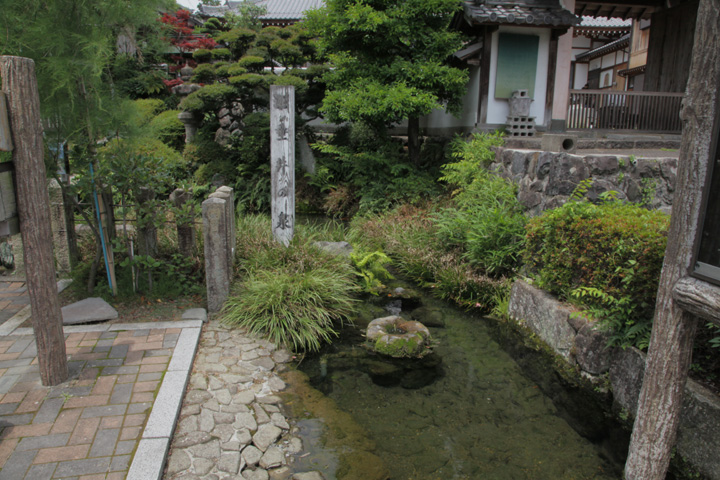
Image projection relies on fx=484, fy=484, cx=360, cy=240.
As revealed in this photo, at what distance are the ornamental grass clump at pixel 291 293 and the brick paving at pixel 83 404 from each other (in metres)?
1.11

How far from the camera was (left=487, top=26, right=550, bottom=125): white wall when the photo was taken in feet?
37.1

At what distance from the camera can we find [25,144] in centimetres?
383

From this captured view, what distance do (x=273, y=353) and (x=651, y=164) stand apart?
5.71 m

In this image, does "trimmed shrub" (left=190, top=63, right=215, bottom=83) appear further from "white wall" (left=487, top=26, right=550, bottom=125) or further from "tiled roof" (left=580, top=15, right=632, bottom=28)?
"tiled roof" (left=580, top=15, right=632, bottom=28)

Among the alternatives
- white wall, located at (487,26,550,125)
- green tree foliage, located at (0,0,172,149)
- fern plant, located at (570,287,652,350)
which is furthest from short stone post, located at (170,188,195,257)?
white wall, located at (487,26,550,125)

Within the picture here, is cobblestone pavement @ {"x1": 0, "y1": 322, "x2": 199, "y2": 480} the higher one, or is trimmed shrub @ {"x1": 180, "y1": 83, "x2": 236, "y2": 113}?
trimmed shrub @ {"x1": 180, "y1": 83, "x2": 236, "y2": 113}

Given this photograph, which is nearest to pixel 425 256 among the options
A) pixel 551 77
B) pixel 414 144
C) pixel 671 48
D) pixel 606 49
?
pixel 414 144

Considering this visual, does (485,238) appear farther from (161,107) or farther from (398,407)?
(161,107)

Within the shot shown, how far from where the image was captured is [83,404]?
A: 395 cm

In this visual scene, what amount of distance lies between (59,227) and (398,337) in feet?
15.8

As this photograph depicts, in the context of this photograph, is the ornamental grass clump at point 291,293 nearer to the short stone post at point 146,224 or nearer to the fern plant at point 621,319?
the short stone post at point 146,224

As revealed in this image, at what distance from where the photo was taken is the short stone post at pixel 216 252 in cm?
593

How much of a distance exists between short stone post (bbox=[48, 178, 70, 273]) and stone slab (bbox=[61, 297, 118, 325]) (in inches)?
51.8

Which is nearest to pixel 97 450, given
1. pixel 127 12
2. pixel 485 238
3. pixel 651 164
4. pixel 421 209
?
pixel 127 12
